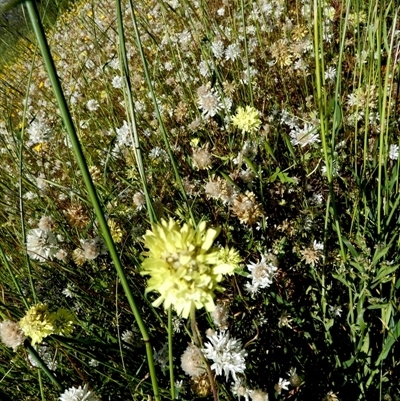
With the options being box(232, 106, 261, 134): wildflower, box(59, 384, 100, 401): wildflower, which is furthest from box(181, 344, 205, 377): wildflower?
box(232, 106, 261, 134): wildflower

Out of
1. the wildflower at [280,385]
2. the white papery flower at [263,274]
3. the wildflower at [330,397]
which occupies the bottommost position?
the wildflower at [330,397]

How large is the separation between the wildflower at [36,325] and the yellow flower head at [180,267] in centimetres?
30

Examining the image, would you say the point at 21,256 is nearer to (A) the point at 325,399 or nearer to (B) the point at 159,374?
(B) the point at 159,374

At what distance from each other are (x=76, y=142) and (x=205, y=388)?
0.57m

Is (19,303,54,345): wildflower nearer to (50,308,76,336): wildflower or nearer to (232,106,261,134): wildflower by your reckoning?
(50,308,76,336): wildflower

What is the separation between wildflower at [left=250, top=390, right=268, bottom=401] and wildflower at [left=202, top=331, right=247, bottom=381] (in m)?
0.05

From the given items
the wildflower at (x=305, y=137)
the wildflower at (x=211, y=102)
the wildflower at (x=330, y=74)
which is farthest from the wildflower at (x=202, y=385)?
the wildflower at (x=330, y=74)

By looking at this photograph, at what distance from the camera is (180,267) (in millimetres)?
356

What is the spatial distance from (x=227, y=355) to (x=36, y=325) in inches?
12.4

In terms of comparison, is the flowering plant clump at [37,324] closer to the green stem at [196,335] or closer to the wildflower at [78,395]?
the wildflower at [78,395]

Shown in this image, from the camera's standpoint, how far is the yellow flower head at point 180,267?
0.36 meters

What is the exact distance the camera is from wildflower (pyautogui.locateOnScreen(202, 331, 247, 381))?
661mm

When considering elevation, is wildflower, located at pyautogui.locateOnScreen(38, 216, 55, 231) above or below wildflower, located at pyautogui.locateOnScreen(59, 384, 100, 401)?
above

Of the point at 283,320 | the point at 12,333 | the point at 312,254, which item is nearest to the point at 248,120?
the point at 312,254
